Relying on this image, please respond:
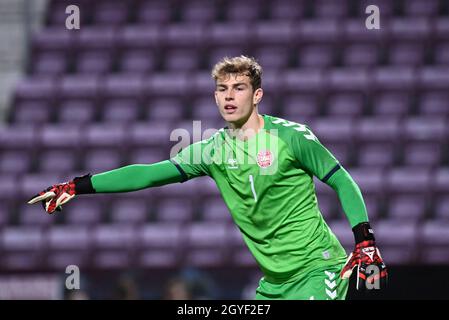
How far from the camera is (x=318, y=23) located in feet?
28.1

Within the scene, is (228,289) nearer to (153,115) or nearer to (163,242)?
(163,242)

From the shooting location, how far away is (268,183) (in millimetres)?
A: 3447

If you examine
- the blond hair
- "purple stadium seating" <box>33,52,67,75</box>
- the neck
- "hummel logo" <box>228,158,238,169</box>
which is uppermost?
"purple stadium seating" <box>33,52,67,75</box>

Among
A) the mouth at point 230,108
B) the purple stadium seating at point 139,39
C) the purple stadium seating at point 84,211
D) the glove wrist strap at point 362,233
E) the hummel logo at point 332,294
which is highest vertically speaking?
the purple stadium seating at point 139,39

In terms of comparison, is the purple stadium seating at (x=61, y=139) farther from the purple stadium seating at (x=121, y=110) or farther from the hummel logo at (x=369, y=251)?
the hummel logo at (x=369, y=251)

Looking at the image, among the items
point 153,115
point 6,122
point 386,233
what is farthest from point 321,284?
point 6,122

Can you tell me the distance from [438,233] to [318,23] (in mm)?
2398

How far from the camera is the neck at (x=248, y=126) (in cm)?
351

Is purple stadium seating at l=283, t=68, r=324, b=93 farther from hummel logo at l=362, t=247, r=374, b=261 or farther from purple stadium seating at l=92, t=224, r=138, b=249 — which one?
hummel logo at l=362, t=247, r=374, b=261

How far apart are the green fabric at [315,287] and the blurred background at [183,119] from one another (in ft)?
10.5

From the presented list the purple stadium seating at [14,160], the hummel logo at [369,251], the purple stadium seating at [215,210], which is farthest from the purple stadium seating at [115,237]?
the hummel logo at [369,251]

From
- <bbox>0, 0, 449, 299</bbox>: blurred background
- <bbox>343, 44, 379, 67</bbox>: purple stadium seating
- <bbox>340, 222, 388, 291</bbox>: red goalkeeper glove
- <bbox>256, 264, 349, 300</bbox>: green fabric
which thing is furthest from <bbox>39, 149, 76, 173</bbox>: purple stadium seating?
<bbox>340, 222, 388, 291</bbox>: red goalkeeper glove

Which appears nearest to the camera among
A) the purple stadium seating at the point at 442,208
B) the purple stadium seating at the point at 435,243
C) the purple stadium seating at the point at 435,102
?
the purple stadium seating at the point at 435,243

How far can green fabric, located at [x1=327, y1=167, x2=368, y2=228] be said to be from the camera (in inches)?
128
